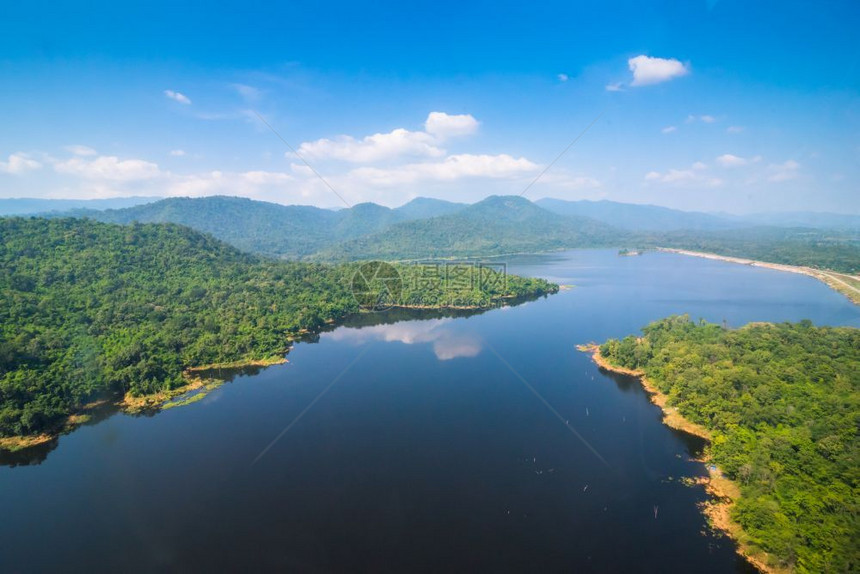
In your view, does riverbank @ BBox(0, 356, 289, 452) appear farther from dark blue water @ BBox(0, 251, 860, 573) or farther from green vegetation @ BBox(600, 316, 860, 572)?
green vegetation @ BBox(600, 316, 860, 572)

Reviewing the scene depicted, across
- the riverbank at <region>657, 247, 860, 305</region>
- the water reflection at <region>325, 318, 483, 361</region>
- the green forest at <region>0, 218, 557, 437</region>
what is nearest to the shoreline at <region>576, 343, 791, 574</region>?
the water reflection at <region>325, 318, 483, 361</region>

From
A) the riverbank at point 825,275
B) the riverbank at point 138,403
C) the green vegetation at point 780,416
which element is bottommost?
the riverbank at point 138,403

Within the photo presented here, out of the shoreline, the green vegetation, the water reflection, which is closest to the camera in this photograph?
the green vegetation

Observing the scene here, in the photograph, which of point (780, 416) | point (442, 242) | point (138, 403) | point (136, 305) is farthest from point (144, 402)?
point (442, 242)

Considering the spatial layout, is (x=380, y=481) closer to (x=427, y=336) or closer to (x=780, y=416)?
(x=780, y=416)

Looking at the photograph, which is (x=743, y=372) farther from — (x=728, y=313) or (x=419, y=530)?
(x=728, y=313)

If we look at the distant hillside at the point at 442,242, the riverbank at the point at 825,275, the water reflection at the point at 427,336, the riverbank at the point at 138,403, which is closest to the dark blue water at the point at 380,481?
the riverbank at the point at 138,403

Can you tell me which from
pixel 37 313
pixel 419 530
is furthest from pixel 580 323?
pixel 37 313

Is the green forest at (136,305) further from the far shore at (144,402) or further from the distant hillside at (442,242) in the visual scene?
the distant hillside at (442,242)
